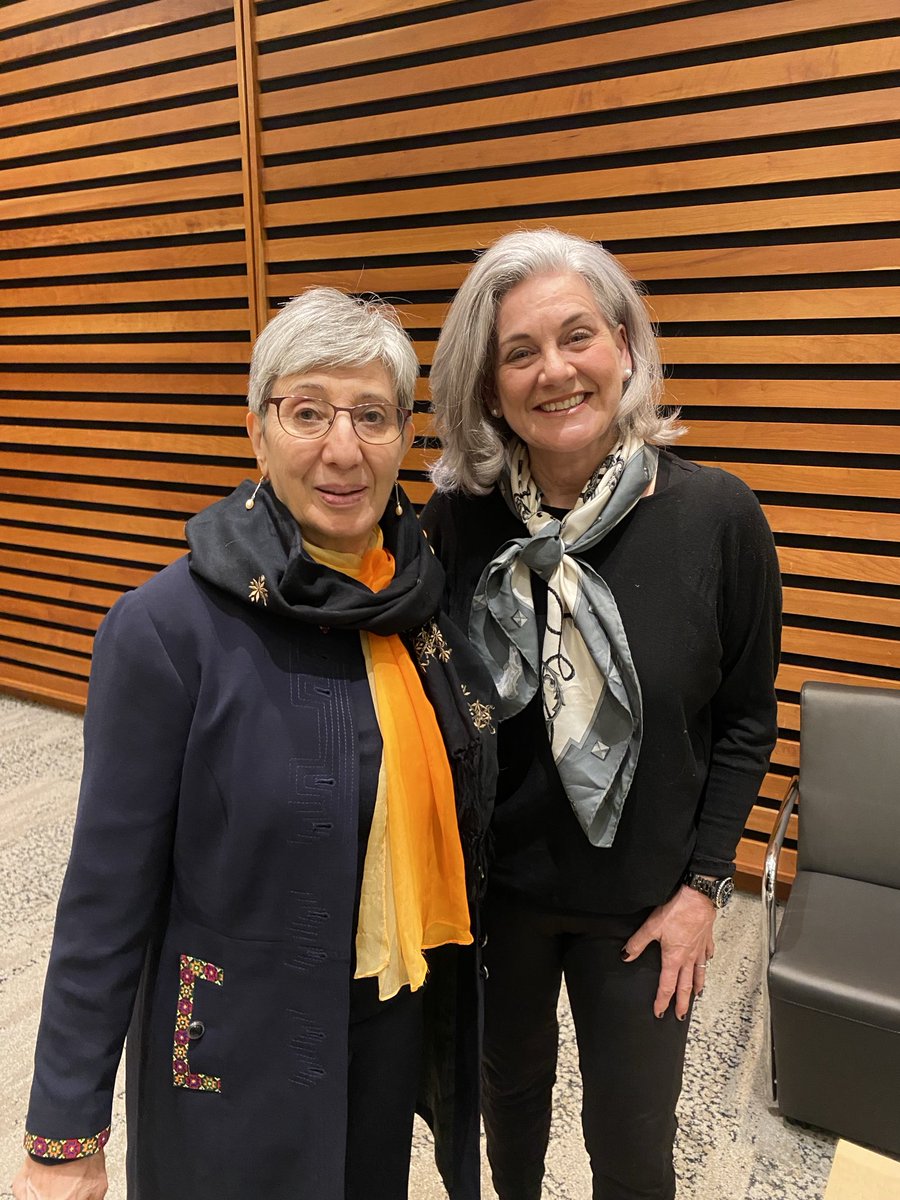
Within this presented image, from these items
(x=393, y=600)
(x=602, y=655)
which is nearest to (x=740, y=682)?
(x=602, y=655)

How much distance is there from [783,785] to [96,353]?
3.88 metres

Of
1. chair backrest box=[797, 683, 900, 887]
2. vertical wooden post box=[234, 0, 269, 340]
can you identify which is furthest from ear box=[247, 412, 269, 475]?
vertical wooden post box=[234, 0, 269, 340]

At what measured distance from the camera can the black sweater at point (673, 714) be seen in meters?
1.26

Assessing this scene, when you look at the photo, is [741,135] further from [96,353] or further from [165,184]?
[96,353]

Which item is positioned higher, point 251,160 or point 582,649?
point 251,160

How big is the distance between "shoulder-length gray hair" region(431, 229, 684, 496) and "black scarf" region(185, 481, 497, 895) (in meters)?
0.20

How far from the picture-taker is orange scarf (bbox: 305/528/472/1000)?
43.6 inches

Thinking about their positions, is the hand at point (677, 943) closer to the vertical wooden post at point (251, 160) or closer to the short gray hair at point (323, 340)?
the short gray hair at point (323, 340)

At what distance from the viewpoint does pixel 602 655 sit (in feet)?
4.08

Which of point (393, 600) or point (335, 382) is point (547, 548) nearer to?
point (393, 600)

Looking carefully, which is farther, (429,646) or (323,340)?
(429,646)

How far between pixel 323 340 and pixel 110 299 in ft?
11.8

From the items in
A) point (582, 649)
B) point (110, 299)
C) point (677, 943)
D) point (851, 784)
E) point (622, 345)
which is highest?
point (110, 299)

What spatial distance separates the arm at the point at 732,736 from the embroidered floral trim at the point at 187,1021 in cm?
67
